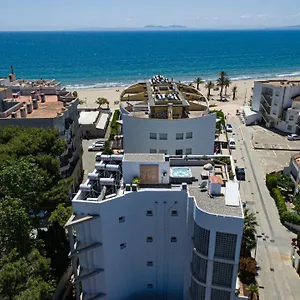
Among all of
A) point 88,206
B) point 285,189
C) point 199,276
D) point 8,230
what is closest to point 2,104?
point 8,230

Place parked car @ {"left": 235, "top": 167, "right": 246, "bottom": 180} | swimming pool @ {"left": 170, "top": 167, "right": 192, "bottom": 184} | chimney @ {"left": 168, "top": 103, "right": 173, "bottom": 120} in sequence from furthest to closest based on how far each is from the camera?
parked car @ {"left": 235, "top": 167, "right": 246, "bottom": 180}, chimney @ {"left": 168, "top": 103, "right": 173, "bottom": 120}, swimming pool @ {"left": 170, "top": 167, "right": 192, "bottom": 184}

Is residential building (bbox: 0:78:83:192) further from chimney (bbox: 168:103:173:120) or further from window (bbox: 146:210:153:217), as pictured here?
window (bbox: 146:210:153:217)

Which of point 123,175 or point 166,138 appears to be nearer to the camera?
point 123,175

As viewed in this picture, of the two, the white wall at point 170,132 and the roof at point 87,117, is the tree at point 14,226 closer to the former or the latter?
the white wall at point 170,132

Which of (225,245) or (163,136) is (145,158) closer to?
(225,245)

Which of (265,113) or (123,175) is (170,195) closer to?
(123,175)

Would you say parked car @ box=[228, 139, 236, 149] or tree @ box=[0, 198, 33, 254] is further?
parked car @ box=[228, 139, 236, 149]

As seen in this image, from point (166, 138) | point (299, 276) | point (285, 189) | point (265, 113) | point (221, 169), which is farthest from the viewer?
point (265, 113)

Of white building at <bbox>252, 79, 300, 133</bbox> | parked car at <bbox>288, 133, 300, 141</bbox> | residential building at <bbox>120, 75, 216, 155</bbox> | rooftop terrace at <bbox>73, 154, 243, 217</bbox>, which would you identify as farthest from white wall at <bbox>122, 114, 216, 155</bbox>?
white building at <bbox>252, 79, 300, 133</bbox>
